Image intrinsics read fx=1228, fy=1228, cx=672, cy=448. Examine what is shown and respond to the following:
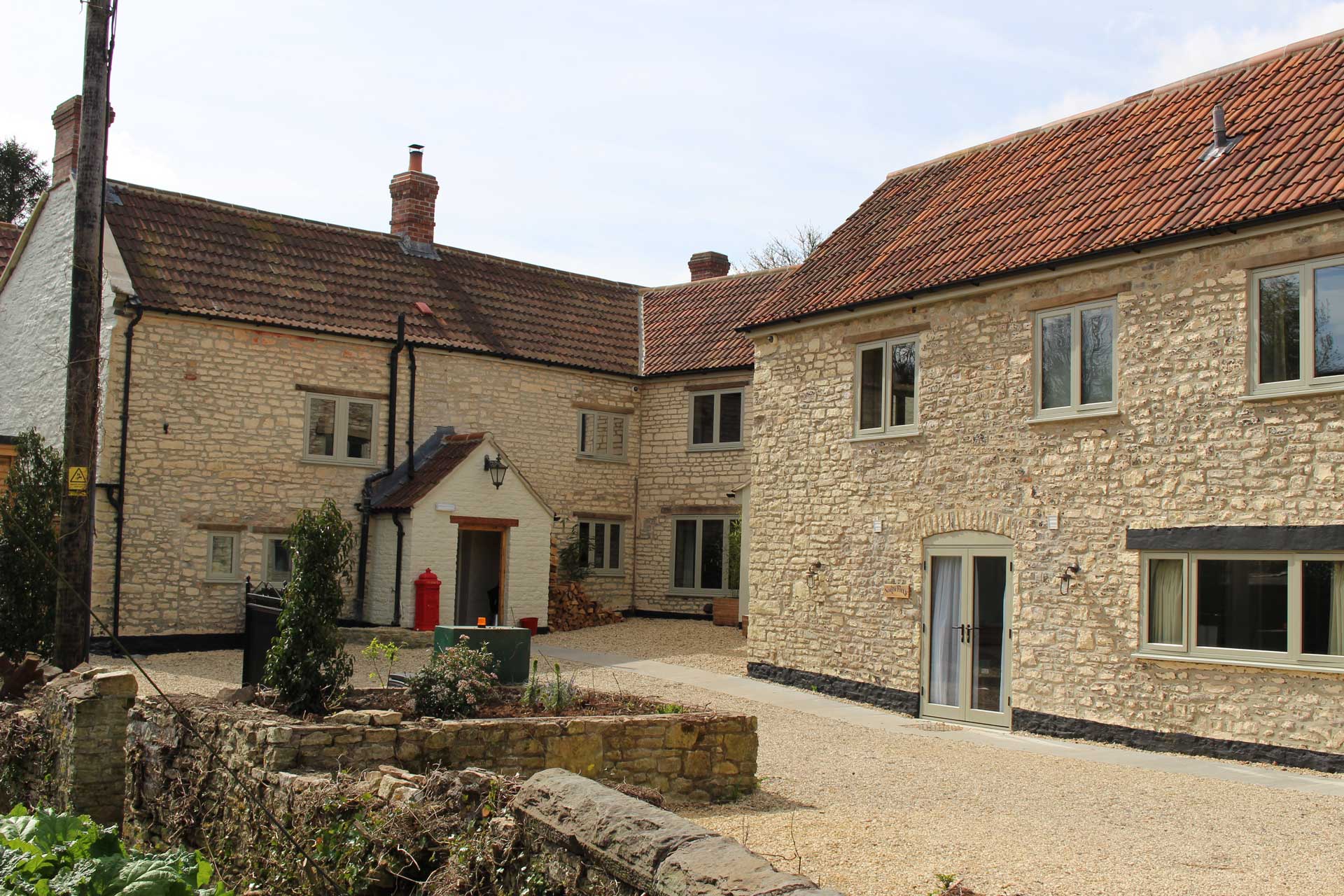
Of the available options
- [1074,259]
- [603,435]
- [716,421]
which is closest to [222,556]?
[603,435]

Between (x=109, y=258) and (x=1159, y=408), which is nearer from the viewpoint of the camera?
(x=1159, y=408)

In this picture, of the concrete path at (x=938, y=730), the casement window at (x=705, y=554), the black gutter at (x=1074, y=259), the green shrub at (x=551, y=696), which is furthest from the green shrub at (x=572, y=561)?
the green shrub at (x=551, y=696)

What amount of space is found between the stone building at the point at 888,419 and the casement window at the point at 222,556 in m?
0.05

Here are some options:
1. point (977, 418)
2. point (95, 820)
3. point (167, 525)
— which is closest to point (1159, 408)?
point (977, 418)

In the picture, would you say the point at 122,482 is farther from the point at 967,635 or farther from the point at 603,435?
the point at 967,635

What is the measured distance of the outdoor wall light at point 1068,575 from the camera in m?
13.8

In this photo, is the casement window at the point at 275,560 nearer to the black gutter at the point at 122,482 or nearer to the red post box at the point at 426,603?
the red post box at the point at 426,603

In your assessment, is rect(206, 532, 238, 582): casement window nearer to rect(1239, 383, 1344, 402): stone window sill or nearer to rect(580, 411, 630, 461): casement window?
rect(580, 411, 630, 461): casement window

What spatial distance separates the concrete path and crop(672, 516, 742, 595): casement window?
17.5ft

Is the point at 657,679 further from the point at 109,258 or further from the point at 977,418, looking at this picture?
the point at 109,258

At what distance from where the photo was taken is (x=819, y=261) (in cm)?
1873

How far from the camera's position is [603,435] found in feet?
86.7

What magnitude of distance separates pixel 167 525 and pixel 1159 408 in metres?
15.4

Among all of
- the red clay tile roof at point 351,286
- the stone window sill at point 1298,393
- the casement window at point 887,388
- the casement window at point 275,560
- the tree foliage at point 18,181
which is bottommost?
the casement window at point 275,560
